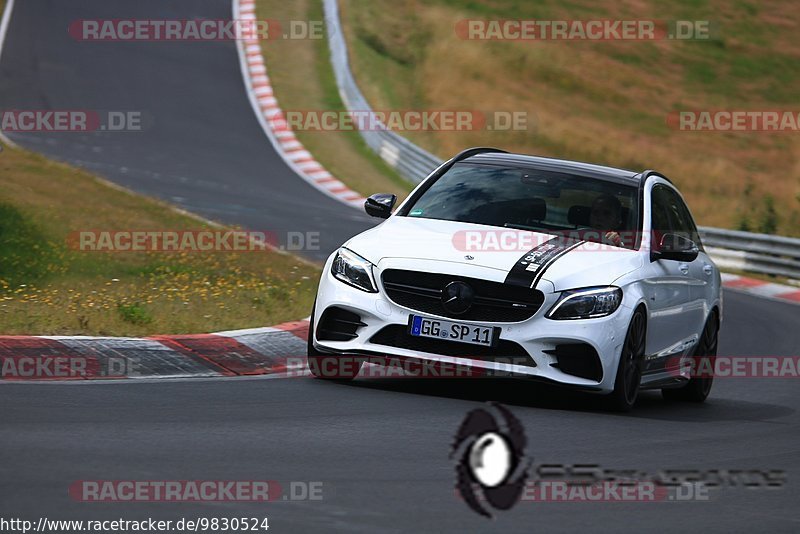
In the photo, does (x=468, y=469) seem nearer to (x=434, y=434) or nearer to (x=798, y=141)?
(x=434, y=434)

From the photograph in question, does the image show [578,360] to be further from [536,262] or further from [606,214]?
[606,214]

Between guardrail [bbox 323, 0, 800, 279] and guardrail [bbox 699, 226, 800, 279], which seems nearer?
guardrail [bbox 699, 226, 800, 279]

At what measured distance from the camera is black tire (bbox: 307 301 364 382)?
356 inches

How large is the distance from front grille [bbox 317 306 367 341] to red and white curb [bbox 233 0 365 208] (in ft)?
46.3

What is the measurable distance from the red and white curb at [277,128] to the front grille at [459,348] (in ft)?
47.3

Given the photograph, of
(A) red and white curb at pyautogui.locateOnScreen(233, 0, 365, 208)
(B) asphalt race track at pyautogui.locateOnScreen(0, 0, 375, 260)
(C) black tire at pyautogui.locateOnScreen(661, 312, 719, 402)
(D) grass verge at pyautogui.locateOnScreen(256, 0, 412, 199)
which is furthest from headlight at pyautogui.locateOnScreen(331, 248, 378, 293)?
(D) grass verge at pyautogui.locateOnScreen(256, 0, 412, 199)

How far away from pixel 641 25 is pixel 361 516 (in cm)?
4467

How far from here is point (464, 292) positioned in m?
8.49

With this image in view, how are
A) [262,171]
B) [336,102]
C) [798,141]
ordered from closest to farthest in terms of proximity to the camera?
[262,171]
[336,102]
[798,141]

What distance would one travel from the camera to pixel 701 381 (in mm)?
10625

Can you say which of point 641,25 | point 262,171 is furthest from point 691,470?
point 641,25

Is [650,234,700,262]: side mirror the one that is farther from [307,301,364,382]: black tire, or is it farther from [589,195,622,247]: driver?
[307,301,364,382]: black tire

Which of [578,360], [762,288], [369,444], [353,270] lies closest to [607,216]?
[578,360]

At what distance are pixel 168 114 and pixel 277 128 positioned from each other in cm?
210
